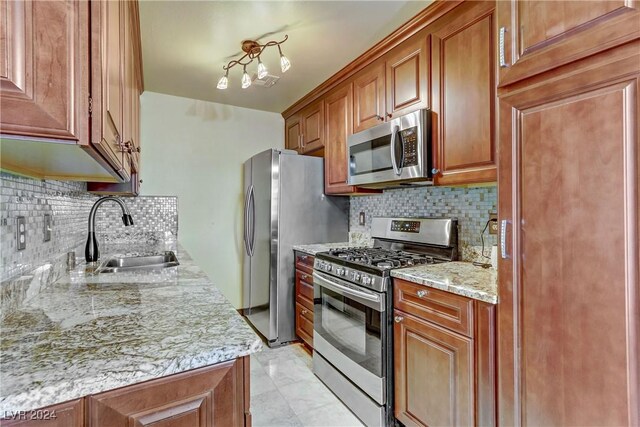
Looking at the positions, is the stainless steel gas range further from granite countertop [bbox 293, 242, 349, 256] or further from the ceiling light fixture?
the ceiling light fixture

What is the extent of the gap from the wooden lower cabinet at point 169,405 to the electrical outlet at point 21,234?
2.51 feet

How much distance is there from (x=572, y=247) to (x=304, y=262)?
198 cm

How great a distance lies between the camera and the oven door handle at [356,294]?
1748 millimetres

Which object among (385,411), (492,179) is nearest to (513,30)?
(492,179)

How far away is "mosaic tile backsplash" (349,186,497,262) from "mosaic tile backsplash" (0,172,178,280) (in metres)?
2.16

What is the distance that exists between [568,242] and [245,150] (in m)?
3.26

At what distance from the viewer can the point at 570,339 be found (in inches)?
38.8

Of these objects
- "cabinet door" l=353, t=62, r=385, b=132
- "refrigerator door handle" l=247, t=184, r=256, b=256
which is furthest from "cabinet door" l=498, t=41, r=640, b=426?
"refrigerator door handle" l=247, t=184, r=256, b=256

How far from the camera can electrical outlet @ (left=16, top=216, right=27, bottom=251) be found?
1.08m

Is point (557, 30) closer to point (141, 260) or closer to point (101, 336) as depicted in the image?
point (101, 336)

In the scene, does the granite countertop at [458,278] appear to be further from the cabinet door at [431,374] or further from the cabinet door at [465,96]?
the cabinet door at [465,96]

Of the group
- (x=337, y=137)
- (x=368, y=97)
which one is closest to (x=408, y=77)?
(x=368, y=97)

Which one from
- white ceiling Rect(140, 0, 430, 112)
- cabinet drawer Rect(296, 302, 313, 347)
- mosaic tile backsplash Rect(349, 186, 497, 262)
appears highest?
white ceiling Rect(140, 0, 430, 112)

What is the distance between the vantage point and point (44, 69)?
2.20 ft
